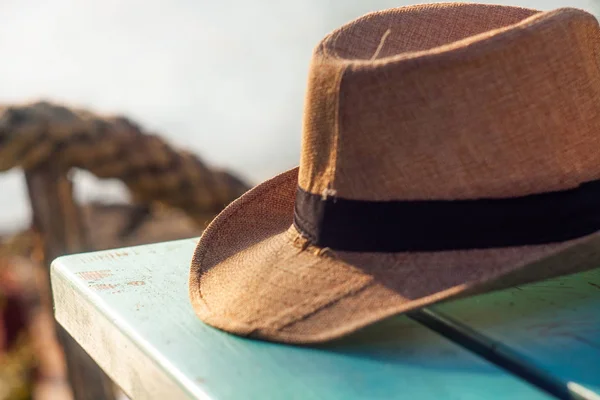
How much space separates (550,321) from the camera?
3.06 feet

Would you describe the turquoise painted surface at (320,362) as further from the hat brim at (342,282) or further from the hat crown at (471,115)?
the hat crown at (471,115)

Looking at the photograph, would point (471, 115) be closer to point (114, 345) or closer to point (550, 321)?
point (550, 321)

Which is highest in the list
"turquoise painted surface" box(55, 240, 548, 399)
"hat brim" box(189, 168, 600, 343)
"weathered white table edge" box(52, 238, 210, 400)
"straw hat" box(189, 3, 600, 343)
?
"straw hat" box(189, 3, 600, 343)

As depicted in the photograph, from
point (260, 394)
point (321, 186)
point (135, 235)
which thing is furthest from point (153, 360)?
point (135, 235)

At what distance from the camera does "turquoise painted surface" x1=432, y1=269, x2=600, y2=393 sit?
821 millimetres

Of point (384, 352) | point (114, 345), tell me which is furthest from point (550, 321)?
point (114, 345)

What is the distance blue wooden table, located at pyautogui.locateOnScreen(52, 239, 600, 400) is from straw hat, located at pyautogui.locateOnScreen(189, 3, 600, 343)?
0.04 metres

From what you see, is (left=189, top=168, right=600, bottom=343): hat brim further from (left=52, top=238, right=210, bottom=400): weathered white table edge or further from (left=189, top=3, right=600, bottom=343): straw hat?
(left=52, top=238, right=210, bottom=400): weathered white table edge

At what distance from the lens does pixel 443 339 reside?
915mm

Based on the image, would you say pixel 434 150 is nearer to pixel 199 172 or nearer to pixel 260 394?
pixel 260 394

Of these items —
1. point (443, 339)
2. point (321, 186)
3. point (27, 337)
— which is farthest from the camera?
point (27, 337)

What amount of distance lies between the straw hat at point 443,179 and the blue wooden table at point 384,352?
0.04 m

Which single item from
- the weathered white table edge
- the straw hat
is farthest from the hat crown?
the weathered white table edge

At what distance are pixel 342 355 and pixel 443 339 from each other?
0.42 feet
